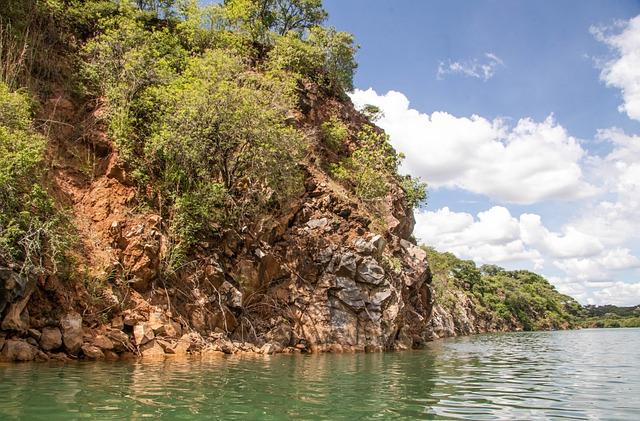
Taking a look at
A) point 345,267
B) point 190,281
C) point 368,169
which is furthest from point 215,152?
point 368,169

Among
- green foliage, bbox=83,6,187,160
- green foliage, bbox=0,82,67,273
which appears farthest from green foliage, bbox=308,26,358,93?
green foliage, bbox=0,82,67,273

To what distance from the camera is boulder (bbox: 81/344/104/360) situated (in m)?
18.4

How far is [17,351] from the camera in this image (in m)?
16.6

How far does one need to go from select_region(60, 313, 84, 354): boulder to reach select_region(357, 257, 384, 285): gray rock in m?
16.0

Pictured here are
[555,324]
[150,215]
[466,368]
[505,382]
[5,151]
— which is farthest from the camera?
[555,324]

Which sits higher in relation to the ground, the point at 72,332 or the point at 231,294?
the point at 231,294

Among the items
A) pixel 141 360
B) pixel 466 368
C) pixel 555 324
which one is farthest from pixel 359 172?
pixel 555 324

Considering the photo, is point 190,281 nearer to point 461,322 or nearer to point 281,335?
point 281,335

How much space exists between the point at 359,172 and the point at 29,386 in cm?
2951

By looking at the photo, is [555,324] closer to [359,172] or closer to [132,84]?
[359,172]

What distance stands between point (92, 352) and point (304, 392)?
10.4 meters

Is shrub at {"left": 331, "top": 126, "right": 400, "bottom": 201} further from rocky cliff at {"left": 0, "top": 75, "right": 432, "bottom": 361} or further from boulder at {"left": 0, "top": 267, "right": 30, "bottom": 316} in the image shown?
boulder at {"left": 0, "top": 267, "right": 30, "bottom": 316}

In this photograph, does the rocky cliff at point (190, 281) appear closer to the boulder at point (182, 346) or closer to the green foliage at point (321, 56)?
the boulder at point (182, 346)

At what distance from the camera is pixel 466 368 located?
1950 cm
